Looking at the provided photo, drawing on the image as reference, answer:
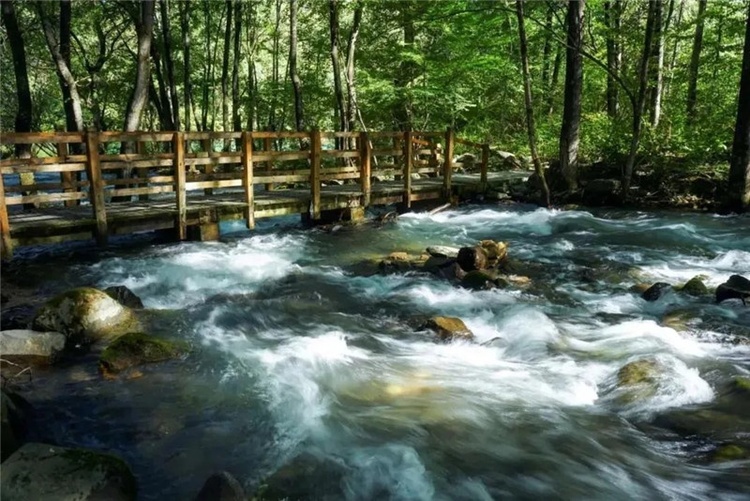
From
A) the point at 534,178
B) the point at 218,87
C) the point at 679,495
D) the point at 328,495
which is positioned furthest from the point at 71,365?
the point at 218,87

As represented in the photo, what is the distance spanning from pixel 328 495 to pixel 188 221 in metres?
8.13

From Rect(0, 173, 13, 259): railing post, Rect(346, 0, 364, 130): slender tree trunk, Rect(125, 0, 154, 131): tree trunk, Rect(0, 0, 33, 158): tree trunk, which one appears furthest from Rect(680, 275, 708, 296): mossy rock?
Rect(0, 0, 33, 158): tree trunk

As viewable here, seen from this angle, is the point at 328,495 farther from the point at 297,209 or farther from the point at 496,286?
the point at 297,209

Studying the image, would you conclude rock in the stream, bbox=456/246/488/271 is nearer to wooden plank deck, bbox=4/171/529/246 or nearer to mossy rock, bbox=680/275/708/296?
mossy rock, bbox=680/275/708/296

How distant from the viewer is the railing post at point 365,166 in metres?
13.4

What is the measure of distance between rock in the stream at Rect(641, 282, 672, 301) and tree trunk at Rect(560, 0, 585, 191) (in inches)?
333

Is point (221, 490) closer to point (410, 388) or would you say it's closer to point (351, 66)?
point (410, 388)

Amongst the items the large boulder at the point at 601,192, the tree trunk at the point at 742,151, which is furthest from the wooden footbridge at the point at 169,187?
the tree trunk at the point at 742,151

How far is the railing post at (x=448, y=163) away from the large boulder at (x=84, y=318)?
10381 millimetres

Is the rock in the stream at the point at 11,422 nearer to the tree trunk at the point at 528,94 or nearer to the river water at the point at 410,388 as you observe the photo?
the river water at the point at 410,388

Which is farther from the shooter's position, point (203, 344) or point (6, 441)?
point (203, 344)

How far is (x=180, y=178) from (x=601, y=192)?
11.5 metres

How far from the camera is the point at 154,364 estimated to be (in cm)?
579

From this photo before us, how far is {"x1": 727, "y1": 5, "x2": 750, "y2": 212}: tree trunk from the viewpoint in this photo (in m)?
12.9
